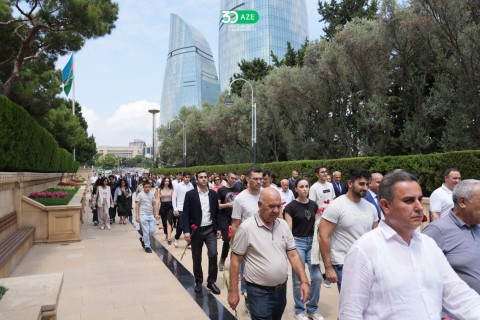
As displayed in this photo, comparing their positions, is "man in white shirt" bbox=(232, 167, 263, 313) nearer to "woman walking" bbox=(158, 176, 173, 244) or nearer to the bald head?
the bald head

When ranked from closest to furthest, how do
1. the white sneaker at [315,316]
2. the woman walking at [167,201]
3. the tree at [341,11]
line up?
the white sneaker at [315,316], the woman walking at [167,201], the tree at [341,11]

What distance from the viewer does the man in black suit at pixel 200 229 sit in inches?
259

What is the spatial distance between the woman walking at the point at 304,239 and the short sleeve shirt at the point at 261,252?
5.27ft

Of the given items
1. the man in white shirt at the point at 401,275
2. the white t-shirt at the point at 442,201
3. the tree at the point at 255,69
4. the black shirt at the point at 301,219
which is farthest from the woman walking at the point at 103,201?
the tree at the point at 255,69

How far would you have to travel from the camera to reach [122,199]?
1571cm

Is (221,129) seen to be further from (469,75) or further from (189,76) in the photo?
(189,76)

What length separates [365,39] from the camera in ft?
72.6

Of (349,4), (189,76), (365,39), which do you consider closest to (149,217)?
(365,39)

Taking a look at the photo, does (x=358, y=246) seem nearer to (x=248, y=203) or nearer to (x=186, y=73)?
(x=248, y=203)

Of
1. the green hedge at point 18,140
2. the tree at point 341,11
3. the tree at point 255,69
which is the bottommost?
the green hedge at point 18,140

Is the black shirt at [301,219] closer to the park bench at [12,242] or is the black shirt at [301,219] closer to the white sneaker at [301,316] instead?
the white sneaker at [301,316]

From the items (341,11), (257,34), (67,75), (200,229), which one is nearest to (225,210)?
(200,229)

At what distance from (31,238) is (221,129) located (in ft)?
99.2

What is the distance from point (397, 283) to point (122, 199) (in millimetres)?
14721
